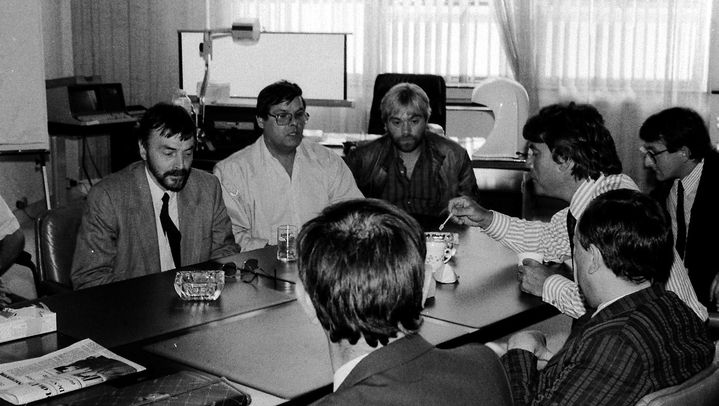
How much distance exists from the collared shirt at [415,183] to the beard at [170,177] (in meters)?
1.36

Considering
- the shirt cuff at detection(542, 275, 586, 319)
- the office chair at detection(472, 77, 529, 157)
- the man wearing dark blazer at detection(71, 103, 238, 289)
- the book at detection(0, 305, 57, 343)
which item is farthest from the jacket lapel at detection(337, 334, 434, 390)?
the office chair at detection(472, 77, 529, 157)

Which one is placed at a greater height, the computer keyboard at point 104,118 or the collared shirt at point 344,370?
the computer keyboard at point 104,118

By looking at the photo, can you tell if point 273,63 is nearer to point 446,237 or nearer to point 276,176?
point 276,176

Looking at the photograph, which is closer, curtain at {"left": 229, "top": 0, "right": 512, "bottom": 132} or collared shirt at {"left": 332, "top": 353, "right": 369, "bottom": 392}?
collared shirt at {"left": 332, "top": 353, "right": 369, "bottom": 392}

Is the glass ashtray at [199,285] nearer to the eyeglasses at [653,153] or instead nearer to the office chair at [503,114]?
the eyeglasses at [653,153]

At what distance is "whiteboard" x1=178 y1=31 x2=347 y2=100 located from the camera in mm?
6117

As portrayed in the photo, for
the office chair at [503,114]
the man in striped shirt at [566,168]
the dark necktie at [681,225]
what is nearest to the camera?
the man in striped shirt at [566,168]

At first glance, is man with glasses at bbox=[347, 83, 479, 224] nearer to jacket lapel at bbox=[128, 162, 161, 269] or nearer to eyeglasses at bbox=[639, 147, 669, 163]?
eyeglasses at bbox=[639, 147, 669, 163]

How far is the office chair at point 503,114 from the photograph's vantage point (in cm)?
489

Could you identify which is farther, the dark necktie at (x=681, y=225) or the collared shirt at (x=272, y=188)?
the collared shirt at (x=272, y=188)

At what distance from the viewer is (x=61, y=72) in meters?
7.38

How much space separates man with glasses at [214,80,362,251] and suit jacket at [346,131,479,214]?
0.46 meters

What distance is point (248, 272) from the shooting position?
2629 mm

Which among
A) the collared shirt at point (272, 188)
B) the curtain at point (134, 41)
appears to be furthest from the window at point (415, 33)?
the collared shirt at point (272, 188)
